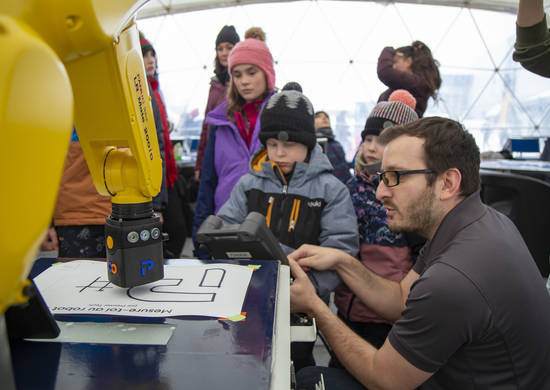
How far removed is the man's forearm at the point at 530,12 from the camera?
1127 mm

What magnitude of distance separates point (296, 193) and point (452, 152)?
527mm

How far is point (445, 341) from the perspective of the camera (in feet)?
2.69

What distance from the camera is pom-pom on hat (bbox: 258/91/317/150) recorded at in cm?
141

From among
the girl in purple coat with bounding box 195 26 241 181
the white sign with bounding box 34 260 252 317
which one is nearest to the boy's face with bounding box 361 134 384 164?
the white sign with bounding box 34 260 252 317

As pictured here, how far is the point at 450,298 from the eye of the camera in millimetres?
805

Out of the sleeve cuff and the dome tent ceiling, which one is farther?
the dome tent ceiling

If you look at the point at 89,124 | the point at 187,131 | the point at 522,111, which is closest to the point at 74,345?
the point at 89,124

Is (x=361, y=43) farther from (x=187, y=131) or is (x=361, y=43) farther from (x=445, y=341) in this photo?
(x=445, y=341)

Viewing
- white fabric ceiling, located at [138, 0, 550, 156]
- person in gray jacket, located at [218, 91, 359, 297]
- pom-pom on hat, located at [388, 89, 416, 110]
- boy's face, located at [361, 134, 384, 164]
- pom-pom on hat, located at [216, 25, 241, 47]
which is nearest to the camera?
person in gray jacket, located at [218, 91, 359, 297]

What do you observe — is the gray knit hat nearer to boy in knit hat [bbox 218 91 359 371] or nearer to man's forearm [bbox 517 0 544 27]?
boy in knit hat [bbox 218 91 359 371]

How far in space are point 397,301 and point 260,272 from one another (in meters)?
0.71

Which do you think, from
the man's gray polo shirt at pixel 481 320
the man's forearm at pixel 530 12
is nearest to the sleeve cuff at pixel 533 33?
the man's forearm at pixel 530 12

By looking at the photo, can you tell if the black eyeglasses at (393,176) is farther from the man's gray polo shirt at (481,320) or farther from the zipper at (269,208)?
the zipper at (269,208)

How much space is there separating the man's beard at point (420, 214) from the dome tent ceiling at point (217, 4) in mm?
7087
